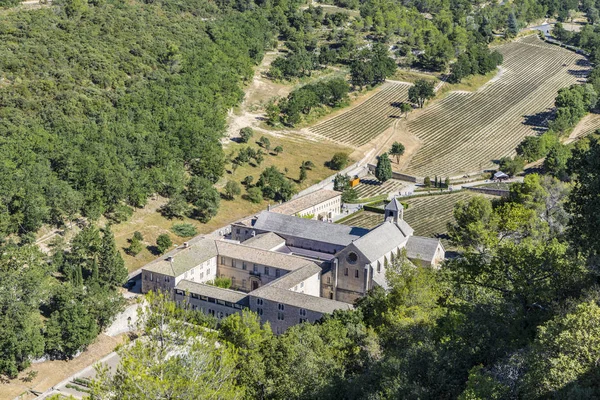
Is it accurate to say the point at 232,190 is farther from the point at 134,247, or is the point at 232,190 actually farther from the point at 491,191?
the point at 491,191

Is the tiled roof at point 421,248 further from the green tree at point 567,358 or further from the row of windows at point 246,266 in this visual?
the green tree at point 567,358

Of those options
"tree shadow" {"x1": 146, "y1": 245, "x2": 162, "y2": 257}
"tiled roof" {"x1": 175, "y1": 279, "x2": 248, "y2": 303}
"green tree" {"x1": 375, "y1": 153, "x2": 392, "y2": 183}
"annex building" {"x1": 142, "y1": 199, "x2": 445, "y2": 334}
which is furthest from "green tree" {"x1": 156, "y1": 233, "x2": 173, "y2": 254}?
"green tree" {"x1": 375, "y1": 153, "x2": 392, "y2": 183}

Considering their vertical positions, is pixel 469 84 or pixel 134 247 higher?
pixel 134 247

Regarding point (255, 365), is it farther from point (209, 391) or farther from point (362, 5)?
point (362, 5)

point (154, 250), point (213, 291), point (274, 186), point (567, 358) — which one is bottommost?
point (274, 186)

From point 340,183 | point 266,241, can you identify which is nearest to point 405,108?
point 340,183

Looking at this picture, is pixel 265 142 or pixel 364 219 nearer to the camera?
pixel 364 219
